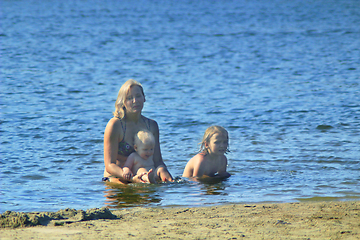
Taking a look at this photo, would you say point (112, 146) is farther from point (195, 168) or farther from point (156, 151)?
point (195, 168)

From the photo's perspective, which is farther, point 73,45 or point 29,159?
point 73,45

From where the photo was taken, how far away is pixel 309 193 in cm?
604

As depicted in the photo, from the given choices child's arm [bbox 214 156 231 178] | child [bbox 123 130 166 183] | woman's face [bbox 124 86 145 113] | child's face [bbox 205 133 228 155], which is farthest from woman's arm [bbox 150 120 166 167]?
child's arm [bbox 214 156 231 178]

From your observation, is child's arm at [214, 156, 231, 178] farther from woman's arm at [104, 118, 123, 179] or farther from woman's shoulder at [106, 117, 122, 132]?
woman's shoulder at [106, 117, 122, 132]

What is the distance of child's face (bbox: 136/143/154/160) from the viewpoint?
629cm

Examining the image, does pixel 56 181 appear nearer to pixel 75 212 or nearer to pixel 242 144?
pixel 75 212

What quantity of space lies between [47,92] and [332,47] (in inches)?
660

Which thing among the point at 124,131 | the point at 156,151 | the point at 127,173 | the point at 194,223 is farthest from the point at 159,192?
the point at 194,223

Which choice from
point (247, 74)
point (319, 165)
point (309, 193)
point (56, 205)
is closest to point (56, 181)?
point (56, 205)

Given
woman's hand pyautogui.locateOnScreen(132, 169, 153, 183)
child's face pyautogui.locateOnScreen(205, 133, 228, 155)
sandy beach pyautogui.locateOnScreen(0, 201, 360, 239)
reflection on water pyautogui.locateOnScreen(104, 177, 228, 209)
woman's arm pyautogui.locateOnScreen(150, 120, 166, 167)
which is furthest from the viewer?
woman's arm pyautogui.locateOnScreen(150, 120, 166, 167)

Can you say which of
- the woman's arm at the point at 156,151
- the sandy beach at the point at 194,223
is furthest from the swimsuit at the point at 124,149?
the sandy beach at the point at 194,223

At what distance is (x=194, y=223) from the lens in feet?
15.1

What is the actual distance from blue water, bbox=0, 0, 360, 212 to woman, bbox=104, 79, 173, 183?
238mm

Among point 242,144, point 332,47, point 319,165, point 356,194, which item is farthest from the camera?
point 332,47
